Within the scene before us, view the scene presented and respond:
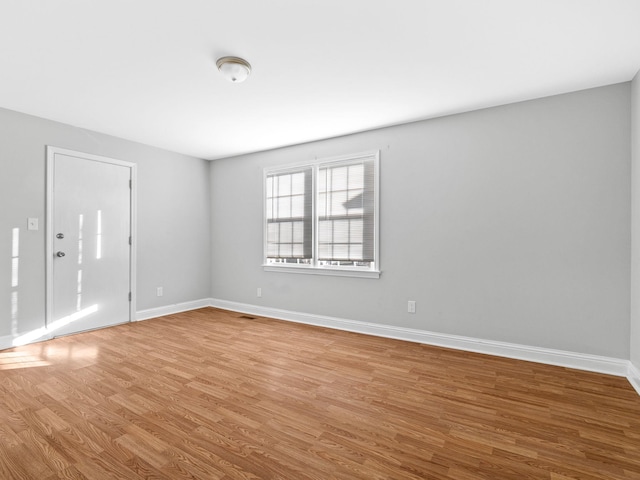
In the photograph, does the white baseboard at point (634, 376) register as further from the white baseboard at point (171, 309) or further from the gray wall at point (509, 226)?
the white baseboard at point (171, 309)

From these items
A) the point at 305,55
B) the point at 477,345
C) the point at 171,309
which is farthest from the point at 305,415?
the point at 171,309

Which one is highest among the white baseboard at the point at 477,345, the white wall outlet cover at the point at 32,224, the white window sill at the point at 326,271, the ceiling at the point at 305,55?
the ceiling at the point at 305,55

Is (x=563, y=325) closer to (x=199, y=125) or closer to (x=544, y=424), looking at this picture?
(x=544, y=424)

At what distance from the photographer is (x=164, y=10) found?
1.88 metres

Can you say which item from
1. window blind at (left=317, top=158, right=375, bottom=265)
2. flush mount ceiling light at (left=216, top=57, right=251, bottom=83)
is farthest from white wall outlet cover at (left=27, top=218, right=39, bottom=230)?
window blind at (left=317, top=158, right=375, bottom=265)

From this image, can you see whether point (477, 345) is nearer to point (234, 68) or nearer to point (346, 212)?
point (346, 212)

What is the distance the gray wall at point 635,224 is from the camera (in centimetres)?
250

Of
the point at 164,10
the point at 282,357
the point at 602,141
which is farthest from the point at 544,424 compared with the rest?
the point at 164,10

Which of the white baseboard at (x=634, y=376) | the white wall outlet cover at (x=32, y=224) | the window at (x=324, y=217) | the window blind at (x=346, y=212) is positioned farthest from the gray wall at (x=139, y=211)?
the white baseboard at (x=634, y=376)

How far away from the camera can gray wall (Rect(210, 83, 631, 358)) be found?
277 centimetres

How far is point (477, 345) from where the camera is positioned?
10.8 ft

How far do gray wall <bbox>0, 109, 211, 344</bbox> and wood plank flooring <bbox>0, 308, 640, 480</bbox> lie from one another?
2.81 ft

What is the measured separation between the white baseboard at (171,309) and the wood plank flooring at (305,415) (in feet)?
3.99

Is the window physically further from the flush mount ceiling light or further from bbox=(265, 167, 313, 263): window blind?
the flush mount ceiling light
